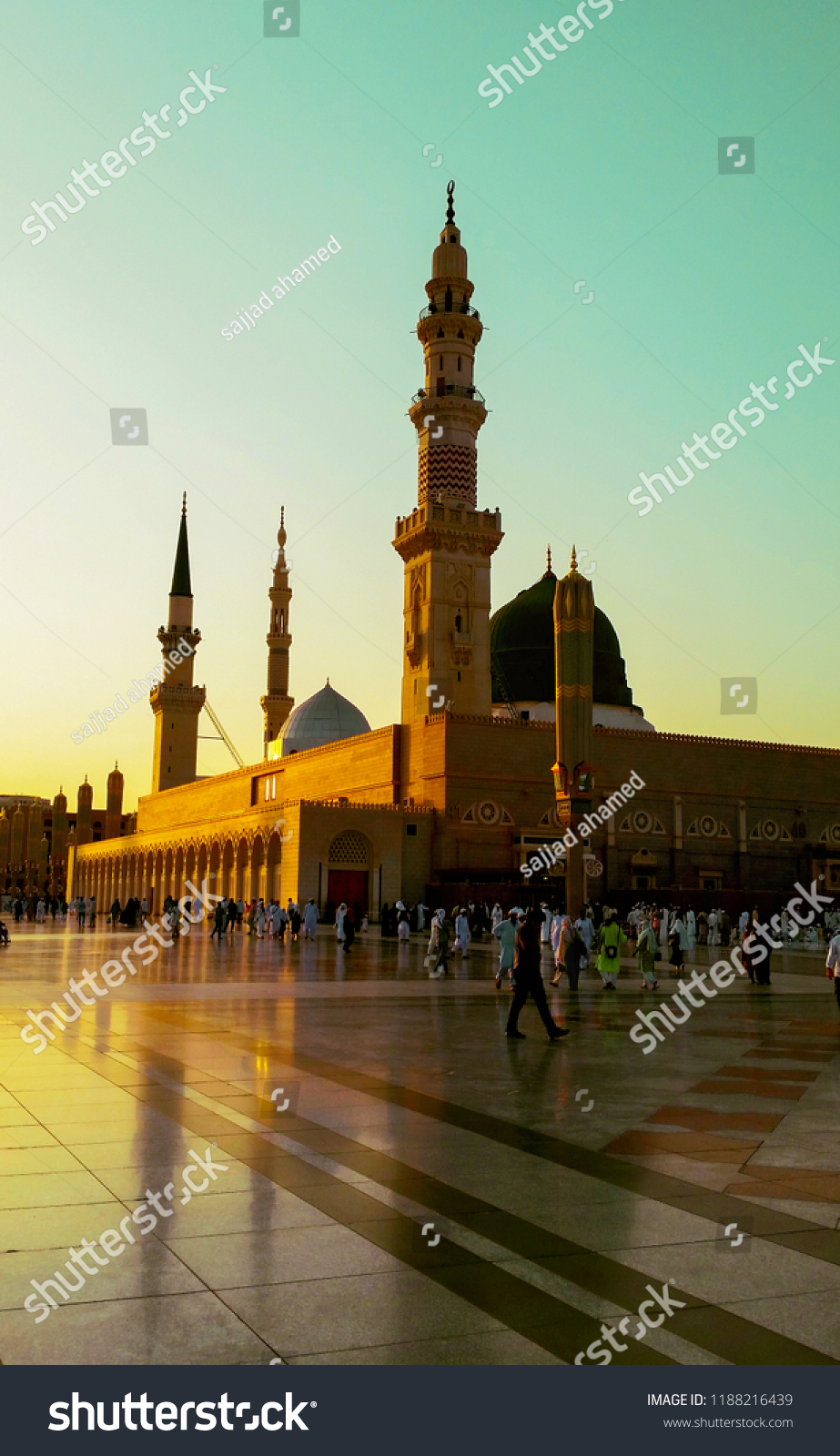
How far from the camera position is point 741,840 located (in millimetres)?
43375

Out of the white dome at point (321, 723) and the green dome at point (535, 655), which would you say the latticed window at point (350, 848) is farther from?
the white dome at point (321, 723)

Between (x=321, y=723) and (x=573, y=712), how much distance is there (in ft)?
79.1

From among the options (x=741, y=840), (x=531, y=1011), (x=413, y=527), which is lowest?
(x=531, y=1011)

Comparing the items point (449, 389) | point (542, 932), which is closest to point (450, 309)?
point (449, 389)

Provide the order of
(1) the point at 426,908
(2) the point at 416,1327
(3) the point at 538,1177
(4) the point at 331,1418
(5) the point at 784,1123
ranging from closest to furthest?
(4) the point at 331,1418 → (2) the point at 416,1327 → (3) the point at 538,1177 → (5) the point at 784,1123 → (1) the point at 426,908

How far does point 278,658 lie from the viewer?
6112 cm

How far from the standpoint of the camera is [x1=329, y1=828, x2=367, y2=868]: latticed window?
1510 inches

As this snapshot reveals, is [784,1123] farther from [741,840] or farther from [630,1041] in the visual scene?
[741,840]

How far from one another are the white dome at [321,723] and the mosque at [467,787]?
5.11 meters

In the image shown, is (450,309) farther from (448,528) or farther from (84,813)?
(84,813)

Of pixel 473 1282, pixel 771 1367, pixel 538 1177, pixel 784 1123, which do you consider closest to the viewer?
pixel 771 1367

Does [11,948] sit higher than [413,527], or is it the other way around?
[413,527]

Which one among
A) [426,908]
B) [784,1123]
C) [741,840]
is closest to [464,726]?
[426,908]

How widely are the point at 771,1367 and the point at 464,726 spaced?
36495 mm
